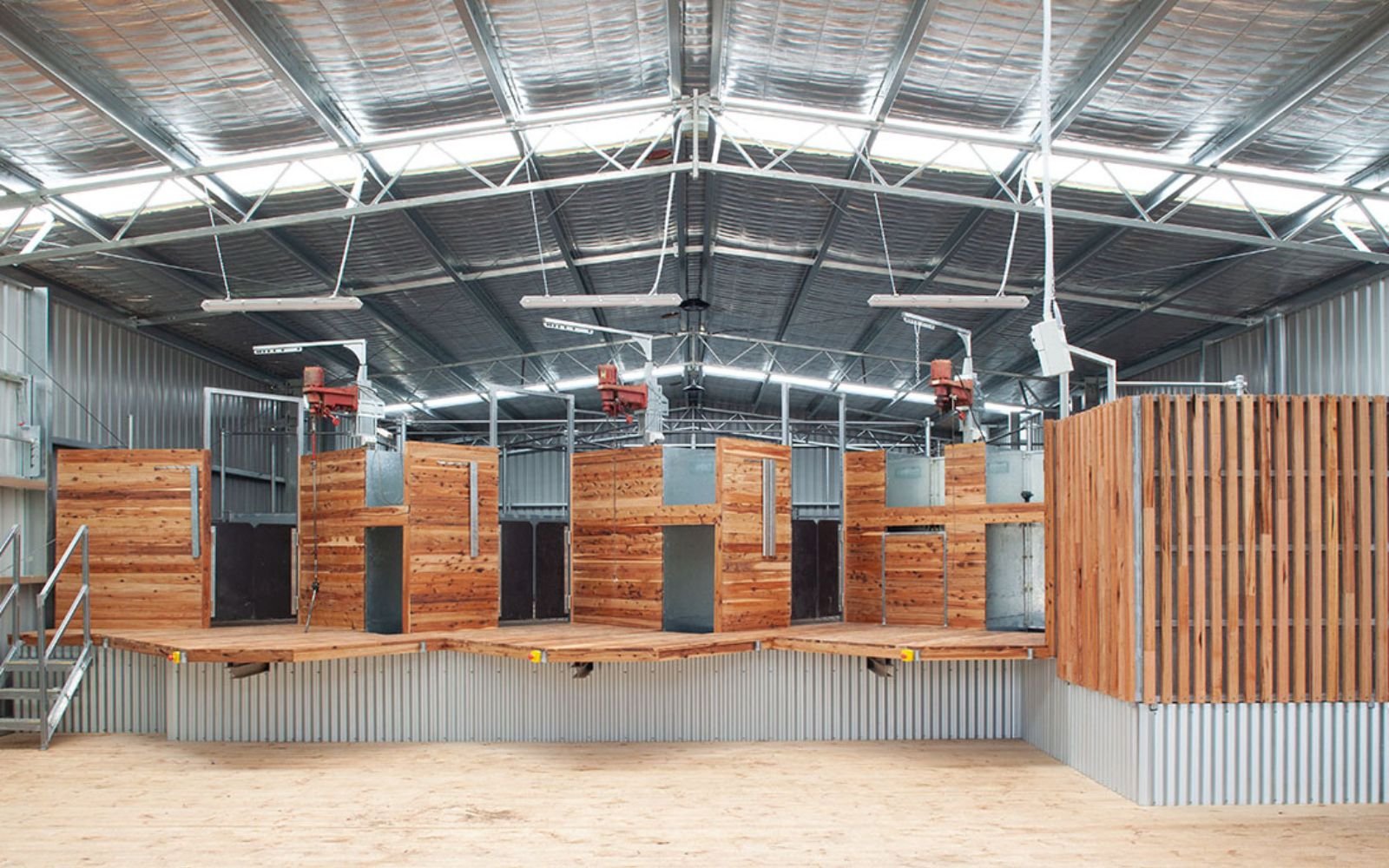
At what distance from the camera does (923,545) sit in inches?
501

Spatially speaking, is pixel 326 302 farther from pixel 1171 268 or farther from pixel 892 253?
pixel 1171 268

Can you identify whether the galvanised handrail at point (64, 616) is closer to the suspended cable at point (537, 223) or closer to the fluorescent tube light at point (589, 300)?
the fluorescent tube light at point (589, 300)

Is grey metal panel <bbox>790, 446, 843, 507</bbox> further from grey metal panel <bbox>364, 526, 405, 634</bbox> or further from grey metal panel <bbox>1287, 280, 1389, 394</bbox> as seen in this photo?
grey metal panel <bbox>364, 526, 405, 634</bbox>

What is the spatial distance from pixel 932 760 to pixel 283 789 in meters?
6.06

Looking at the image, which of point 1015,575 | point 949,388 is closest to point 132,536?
point 949,388

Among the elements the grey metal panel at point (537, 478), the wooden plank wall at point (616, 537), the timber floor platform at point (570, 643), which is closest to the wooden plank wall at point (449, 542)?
the timber floor platform at point (570, 643)

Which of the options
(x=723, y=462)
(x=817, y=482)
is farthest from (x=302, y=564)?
(x=817, y=482)

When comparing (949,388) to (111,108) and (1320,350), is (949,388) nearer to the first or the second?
(1320,350)

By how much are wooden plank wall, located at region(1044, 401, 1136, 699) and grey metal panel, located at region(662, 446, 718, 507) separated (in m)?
3.74

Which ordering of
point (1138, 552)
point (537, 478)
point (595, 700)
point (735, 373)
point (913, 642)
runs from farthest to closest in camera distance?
point (537, 478) → point (735, 373) → point (595, 700) → point (913, 642) → point (1138, 552)

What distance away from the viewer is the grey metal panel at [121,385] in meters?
15.4

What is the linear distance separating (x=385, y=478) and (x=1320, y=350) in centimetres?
1409

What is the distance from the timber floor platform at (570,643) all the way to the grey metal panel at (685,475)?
5.06 feet

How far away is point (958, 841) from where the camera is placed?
24.4 feet
